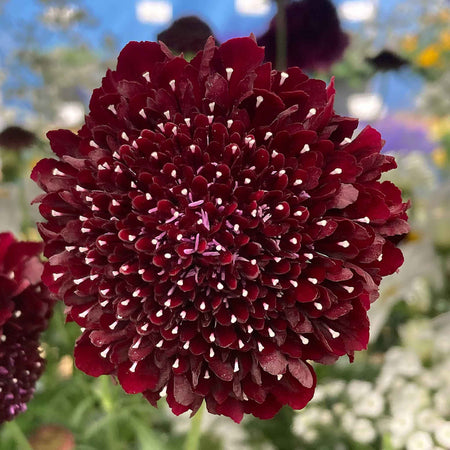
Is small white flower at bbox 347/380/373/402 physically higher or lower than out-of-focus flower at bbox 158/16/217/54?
lower

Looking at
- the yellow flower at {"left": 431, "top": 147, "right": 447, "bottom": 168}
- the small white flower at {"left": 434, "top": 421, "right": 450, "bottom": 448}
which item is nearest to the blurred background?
the small white flower at {"left": 434, "top": 421, "right": 450, "bottom": 448}

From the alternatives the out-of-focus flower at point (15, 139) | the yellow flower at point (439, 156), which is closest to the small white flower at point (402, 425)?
the out-of-focus flower at point (15, 139)

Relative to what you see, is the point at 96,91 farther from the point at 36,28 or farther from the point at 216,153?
the point at 36,28

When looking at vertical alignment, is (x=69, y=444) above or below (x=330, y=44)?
below

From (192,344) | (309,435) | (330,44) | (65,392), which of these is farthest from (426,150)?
(192,344)

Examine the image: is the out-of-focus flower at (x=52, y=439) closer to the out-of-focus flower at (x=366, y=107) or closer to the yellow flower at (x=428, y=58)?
the out-of-focus flower at (x=366, y=107)

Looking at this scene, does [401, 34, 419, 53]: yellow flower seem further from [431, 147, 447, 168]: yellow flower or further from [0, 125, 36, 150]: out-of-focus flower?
[0, 125, 36, 150]: out-of-focus flower

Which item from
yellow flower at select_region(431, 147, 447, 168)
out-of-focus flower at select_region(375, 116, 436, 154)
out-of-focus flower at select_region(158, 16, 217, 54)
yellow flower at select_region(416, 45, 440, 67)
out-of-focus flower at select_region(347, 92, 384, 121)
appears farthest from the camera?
yellow flower at select_region(416, 45, 440, 67)
